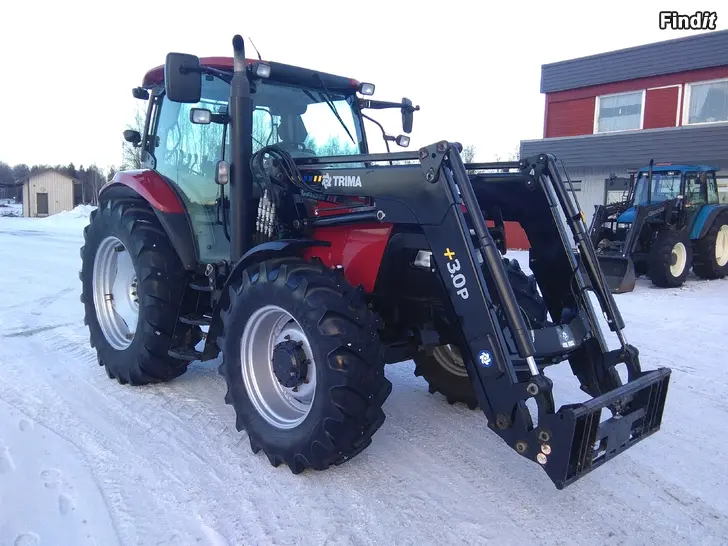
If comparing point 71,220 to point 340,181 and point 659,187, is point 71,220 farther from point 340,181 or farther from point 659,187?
point 340,181

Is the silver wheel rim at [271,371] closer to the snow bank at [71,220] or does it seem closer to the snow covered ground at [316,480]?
the snow covered ground at [316,480]

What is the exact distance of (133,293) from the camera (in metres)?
5.30

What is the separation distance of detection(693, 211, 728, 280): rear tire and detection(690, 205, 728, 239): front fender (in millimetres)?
139

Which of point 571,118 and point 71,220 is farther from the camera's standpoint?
point 71,220

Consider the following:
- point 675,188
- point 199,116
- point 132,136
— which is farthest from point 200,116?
point 675,188

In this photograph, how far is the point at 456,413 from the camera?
445 cm

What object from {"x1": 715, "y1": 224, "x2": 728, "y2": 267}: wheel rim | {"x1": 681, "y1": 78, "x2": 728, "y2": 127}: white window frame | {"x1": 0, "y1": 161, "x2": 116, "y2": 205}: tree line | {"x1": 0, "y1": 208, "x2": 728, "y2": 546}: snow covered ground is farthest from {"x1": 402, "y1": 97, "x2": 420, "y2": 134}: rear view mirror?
{"x1": 0, "y1": 161, "x2": 116, "y2": 205}: tree line

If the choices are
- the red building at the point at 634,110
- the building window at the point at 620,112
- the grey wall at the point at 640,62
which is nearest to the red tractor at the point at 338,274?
the red building at the point at 634,110

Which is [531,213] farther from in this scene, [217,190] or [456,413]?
[217,190]

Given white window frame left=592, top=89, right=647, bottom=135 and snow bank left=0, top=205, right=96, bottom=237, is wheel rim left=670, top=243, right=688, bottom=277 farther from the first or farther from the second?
snow bank left=0, top=205, right=96, bottom=237

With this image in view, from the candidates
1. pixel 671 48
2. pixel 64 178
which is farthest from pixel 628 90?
pixel 64 178

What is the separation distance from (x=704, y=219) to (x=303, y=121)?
10.2 meters

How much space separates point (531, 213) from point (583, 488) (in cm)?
158

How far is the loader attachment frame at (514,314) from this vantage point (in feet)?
9.23
